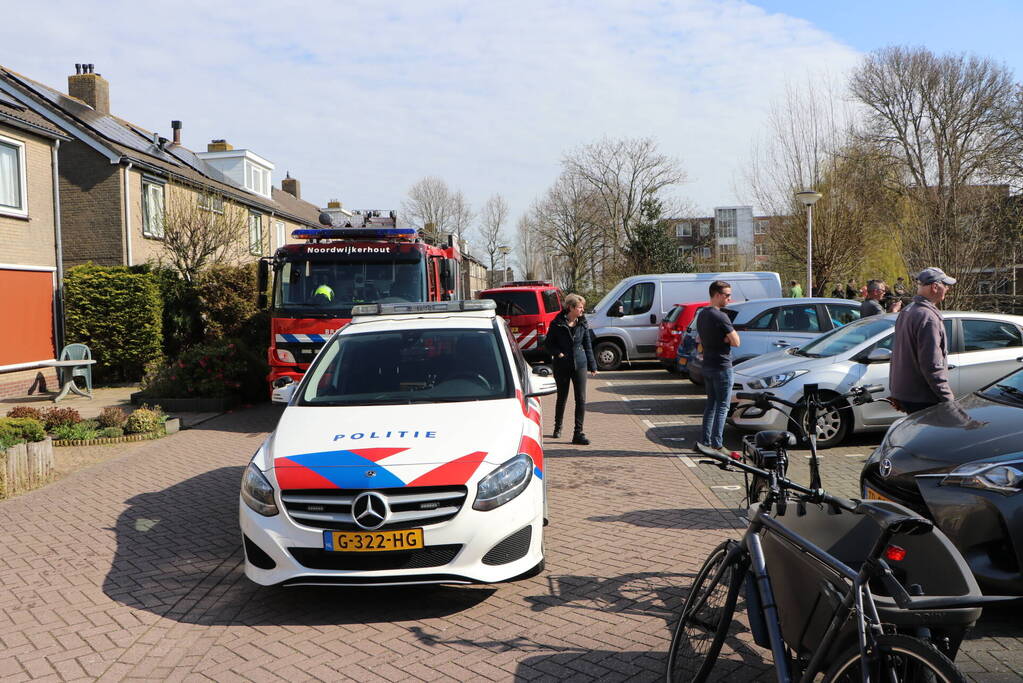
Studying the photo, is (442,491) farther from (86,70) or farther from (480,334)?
(86,70)

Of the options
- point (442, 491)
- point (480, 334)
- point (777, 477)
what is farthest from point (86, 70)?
point (777, 477)

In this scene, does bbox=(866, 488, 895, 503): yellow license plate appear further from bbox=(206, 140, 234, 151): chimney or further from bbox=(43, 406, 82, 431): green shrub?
bbox=(206, 140, 234, 151): chimney

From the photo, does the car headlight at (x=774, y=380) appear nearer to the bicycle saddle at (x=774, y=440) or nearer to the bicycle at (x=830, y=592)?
the bicycle at (x=830, y=592)

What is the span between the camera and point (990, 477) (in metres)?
4.26

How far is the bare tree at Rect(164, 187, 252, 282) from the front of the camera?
1905 cm

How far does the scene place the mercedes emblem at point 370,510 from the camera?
4.44 meters

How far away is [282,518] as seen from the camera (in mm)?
4590

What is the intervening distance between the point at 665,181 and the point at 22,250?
119 ft

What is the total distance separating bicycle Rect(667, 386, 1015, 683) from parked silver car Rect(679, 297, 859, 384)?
971 cm

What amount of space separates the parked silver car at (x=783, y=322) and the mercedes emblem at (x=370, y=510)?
30.1ft

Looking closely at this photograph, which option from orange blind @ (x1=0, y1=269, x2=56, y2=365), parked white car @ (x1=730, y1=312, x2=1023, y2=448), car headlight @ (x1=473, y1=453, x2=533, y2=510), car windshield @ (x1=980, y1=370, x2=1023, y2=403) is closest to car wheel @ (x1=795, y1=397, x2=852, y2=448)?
parked white car @ (x1=730, y1=312, x2=1023, y2=448)

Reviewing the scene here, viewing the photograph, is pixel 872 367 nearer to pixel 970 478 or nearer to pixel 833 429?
pixel 833 429

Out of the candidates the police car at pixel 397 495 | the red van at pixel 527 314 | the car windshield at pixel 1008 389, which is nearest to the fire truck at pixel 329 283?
the police car at pixel 397 495

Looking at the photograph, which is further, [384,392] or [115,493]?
[115,493]
